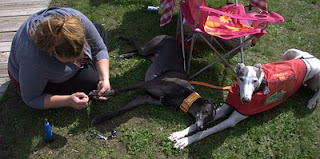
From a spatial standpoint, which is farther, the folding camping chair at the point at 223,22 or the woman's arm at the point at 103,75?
the folding camping chair at the point at 223,22

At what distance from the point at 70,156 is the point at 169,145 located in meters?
1.07

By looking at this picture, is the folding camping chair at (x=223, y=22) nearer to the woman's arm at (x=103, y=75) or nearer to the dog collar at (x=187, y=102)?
the dog collar at (x=187, y=102)

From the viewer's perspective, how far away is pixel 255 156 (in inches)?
123

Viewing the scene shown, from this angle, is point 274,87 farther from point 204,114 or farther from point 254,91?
point 204,114

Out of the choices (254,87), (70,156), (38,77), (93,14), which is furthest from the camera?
(93,14)

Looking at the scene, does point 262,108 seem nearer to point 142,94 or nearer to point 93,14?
point 142,94

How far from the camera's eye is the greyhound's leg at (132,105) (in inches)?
129

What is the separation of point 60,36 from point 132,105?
152 cm

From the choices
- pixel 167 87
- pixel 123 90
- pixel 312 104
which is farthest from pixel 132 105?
pixel 312 104

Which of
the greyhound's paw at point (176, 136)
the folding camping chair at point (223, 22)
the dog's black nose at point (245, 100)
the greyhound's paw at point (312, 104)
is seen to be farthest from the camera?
the greyhound's paw at point (312, 104)

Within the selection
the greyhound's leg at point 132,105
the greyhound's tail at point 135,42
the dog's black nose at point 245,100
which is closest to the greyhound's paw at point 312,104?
the dog's black nose at point 245,100

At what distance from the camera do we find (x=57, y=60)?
105 inches

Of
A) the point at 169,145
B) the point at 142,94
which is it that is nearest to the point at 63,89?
the point at 142,94

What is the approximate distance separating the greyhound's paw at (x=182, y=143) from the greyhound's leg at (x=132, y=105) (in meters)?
0.64
